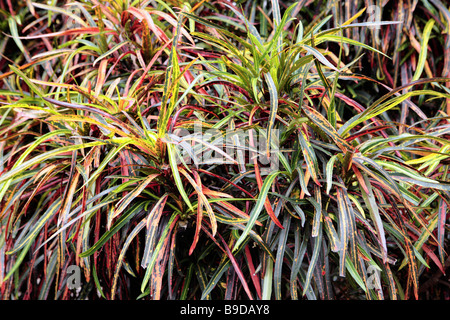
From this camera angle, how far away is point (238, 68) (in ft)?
2.82

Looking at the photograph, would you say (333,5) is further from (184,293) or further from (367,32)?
(184,293)

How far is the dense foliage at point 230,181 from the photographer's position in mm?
792

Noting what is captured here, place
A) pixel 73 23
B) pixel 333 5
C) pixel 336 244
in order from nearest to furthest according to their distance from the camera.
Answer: pixel 336 244
pixel 333 5
pixel 73 23

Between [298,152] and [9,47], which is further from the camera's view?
[9,47]

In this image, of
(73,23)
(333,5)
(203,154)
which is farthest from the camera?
(73,23)

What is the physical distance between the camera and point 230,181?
0.85m

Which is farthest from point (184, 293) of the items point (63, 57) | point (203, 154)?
point (63, 57)

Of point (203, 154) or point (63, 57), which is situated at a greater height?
point (63, 57)

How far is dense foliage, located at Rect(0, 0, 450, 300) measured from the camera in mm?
792

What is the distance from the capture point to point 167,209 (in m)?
0.89

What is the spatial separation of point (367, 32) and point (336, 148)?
563mm

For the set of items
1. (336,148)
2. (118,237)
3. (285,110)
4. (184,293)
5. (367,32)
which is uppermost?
(367,32)

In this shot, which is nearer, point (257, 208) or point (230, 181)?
point (257, 208)

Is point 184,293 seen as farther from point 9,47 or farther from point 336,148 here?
point 9,47
